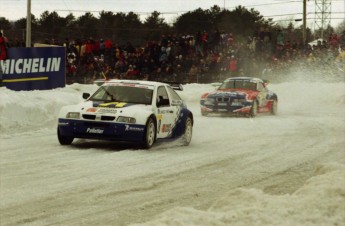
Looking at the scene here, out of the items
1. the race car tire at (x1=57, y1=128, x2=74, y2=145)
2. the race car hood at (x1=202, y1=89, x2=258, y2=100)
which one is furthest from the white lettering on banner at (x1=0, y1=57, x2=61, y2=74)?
the race car tire at (x1=57, y1=128, x2=74, y2=145)

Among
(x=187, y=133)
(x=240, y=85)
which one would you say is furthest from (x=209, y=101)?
(x=187, y=133)

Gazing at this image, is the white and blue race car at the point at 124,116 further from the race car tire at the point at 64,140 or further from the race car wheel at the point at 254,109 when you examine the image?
the race car wheel at the point at 254,109

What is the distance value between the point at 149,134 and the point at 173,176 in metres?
2.97

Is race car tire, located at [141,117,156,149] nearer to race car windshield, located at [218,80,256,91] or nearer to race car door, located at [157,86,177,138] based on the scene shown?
race car door, located at [157,86,177,138]

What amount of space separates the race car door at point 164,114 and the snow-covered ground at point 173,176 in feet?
1.03

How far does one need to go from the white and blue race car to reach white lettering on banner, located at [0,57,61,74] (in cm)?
764

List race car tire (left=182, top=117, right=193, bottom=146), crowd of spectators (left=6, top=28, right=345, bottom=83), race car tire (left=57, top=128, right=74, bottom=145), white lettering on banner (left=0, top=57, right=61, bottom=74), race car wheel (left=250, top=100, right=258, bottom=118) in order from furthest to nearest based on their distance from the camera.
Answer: crowd of spectators (left=6, top=28, right=345, bottom=83) → race car wheel (left=250, top=100, right=258, bottom=118) → white lettering on banner (left=0, top=57, right=61, bottom=74) → race car tire (left=182, top=117, right=193, bottom=146) → race car tire (left=57, top=128, right=74, bottom=145)

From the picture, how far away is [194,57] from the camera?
33.4 metres

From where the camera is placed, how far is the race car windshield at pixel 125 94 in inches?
514

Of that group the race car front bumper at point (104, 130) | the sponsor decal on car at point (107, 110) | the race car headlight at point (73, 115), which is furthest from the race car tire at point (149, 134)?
the race car headlight at point (73, 115)

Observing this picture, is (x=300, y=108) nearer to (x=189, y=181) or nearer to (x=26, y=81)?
(x=26, y=81)

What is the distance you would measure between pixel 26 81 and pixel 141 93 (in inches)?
349

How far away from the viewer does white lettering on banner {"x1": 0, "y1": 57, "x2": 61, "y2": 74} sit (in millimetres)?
20484

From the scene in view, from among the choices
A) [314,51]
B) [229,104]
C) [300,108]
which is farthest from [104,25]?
[229,104]
